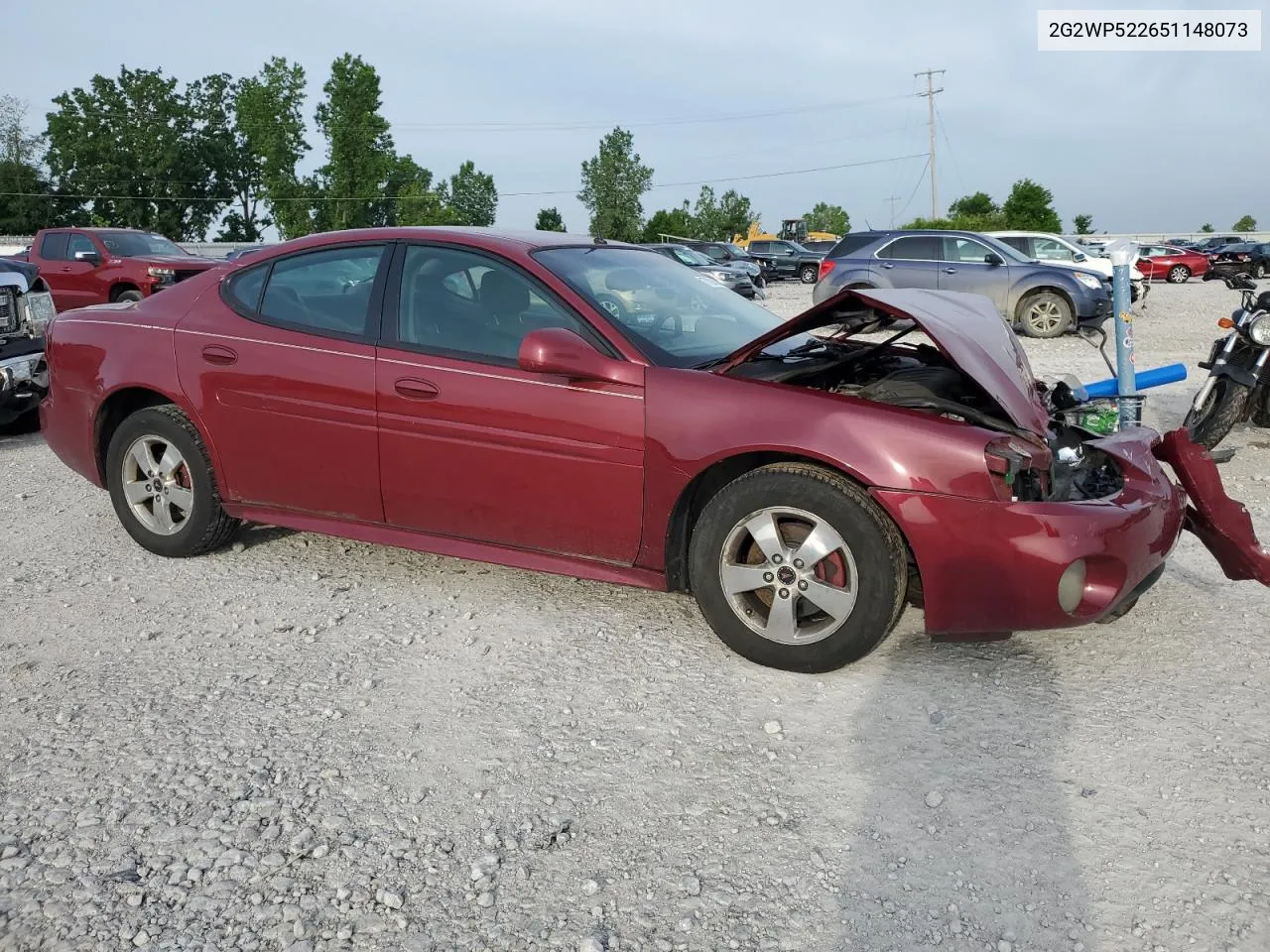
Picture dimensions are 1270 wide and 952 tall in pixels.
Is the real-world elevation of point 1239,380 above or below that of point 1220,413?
above

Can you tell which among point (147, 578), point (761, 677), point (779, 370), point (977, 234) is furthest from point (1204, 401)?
point (977, 234)

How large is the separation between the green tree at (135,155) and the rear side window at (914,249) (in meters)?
74.2

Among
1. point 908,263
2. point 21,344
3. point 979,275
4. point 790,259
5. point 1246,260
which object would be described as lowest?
point 21,344

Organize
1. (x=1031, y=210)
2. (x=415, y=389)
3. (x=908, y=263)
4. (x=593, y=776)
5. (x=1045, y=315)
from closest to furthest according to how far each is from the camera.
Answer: (x=593, y=776)
(x=415, y=389)
(x=1045, y=315)
(x=908, y=263)
(x=1031, y=210)

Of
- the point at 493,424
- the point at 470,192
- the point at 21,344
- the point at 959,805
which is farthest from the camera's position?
the point at 470,192

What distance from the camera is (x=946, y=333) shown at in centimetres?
386

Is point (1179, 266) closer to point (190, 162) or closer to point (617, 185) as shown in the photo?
point (617, 185)

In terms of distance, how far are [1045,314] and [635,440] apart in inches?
529

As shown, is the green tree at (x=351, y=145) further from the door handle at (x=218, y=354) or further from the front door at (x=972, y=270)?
the door handle at (x=218, y=354)

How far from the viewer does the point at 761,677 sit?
384cm

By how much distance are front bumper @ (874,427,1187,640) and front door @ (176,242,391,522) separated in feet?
7.13

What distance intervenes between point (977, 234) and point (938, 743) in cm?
1502

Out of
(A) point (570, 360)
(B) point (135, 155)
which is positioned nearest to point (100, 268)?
(A) point (570, 360)

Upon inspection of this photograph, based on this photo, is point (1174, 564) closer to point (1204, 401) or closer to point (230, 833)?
point (1204, 401)
